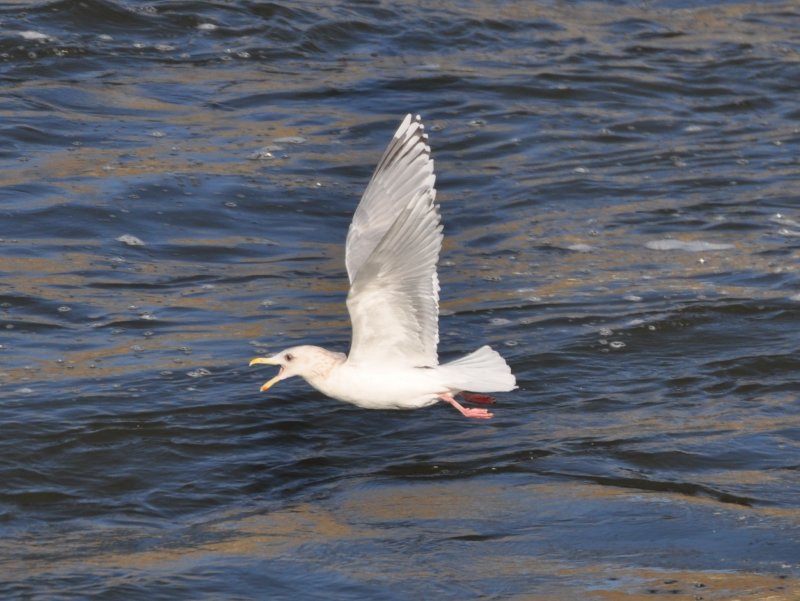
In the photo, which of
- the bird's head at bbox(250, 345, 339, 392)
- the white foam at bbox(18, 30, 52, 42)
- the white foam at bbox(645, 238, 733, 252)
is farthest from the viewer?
the white foam at bbox(18, 30, 52, 42)

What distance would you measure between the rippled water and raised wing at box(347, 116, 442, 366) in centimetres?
54

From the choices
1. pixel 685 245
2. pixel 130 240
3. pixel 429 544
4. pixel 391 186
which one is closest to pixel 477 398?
pixel 391 186

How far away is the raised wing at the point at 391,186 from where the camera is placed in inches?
245

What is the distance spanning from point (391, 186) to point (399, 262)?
25.4 inches

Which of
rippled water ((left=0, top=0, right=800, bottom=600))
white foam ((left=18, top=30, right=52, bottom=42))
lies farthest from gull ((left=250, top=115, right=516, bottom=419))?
white foam ((left=18, top=30, right=52, bottom=42))

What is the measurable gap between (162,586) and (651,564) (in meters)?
1.62

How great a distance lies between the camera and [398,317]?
6.14 metres

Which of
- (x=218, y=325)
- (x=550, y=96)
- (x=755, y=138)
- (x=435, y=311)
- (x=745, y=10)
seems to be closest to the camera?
(x=435, y=311)

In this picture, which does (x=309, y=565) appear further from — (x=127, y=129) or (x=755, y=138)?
(x=755, y=138)

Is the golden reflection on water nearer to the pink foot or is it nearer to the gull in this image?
the gull

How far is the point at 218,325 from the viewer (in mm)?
7844

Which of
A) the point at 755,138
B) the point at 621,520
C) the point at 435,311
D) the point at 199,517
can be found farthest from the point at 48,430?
the point at 755,138

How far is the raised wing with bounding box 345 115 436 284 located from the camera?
6.23 meters

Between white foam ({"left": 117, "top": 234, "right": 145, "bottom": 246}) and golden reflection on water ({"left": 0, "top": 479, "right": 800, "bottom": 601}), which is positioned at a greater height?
white foam ({"left": 117, "top": 234, "right": 145, "bottom": 246})
